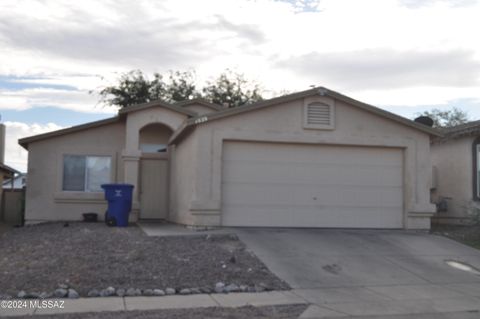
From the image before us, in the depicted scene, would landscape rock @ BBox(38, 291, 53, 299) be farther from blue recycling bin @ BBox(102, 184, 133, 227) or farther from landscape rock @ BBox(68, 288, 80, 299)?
blue recycling bin @ BBox(102, 184, 133, 227)

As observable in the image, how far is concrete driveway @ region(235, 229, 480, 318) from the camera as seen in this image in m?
9.22

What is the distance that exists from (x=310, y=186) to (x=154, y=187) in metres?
7.04

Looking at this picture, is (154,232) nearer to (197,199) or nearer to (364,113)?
(197,199)

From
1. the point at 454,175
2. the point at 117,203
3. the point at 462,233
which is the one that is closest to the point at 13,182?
the point at 117,203

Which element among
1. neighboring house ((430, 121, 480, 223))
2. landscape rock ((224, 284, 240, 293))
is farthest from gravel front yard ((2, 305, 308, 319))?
neighboring house ((430, 121, 480, 223))

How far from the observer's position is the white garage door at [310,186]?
15.1m

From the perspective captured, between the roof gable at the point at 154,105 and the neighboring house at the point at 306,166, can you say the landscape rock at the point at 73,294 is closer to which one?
the neighboring house at the point at 306,166

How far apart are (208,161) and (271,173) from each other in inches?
67.9

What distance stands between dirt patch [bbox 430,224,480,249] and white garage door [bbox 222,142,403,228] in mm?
1382

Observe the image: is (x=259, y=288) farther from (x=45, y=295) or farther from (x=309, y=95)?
(x=309, y=95)

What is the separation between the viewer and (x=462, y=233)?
15.9 meters

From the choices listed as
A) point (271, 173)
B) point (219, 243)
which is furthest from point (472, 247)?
point (219, 243)

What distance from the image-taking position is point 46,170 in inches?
789

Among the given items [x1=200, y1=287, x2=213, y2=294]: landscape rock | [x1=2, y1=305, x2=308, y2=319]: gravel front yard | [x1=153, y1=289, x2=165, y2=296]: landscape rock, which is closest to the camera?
[x1=2, y1=305, x2=308, y2=319]: gravel front yard
